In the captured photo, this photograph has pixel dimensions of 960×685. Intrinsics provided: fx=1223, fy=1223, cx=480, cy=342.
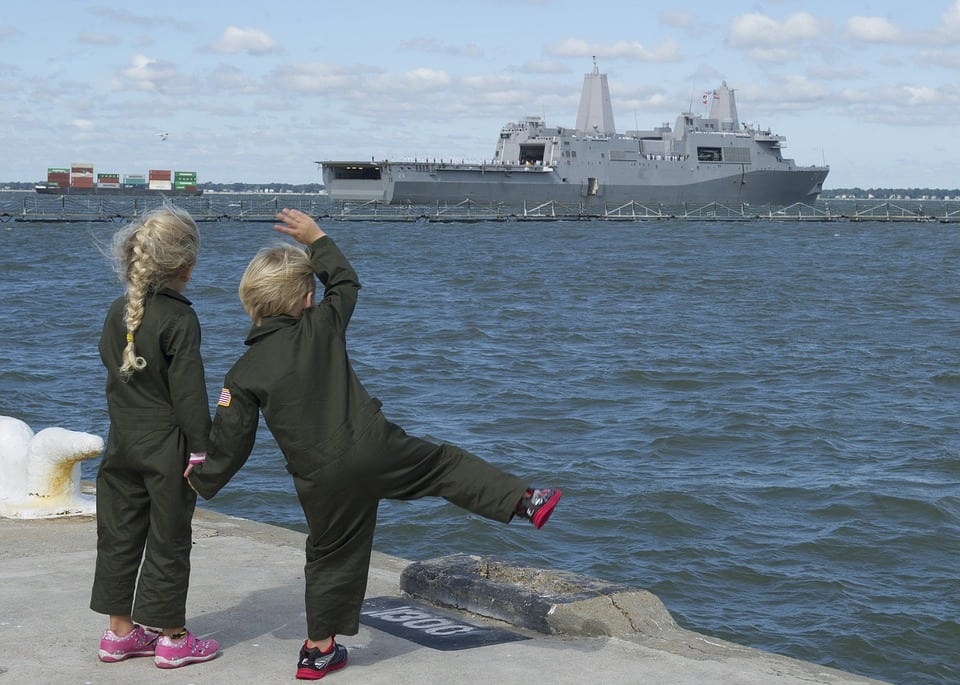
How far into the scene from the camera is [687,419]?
42.8 ft

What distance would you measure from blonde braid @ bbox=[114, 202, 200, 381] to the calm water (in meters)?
0.83

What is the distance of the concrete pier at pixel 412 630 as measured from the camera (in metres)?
3.62

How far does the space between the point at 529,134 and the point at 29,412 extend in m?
75.7

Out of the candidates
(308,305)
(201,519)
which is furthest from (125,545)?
(201,519)

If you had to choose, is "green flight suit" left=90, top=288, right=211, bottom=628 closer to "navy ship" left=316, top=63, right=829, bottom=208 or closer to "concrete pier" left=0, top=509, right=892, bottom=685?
"concrete pier" left=0, top=509, right=892, bottom=685

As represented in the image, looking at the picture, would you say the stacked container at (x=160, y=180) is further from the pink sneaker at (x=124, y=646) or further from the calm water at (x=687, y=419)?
the pink sneaker at (x=124, y=646)

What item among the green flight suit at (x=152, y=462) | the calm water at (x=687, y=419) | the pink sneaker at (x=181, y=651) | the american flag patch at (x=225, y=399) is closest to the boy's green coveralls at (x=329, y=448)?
the american flag patch at (x=225, y=399)

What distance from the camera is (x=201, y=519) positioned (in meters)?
5.95

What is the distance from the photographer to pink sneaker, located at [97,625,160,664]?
146 inches

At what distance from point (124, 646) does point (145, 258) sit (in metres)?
1.19

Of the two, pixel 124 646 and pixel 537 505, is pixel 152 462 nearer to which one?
pixel 124 646

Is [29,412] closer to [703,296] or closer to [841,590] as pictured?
[841,590]

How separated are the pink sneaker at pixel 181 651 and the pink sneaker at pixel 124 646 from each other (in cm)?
8

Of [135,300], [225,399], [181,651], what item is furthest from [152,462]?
[181,651]
